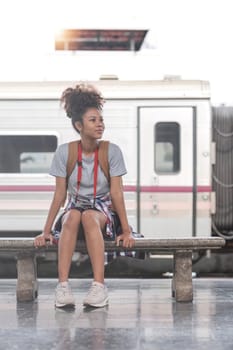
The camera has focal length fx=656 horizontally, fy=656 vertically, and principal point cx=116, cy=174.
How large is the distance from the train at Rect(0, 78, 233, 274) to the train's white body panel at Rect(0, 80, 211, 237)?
0.05 ft

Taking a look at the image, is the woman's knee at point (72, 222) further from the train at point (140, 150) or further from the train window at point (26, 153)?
the train window at point (26, 153)

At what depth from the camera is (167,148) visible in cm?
986

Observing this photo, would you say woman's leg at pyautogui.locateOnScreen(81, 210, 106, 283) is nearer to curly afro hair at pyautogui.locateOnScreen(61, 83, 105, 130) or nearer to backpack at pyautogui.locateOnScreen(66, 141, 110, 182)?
backpack at pyautogui.locateOnScreen(66, 141, 110, 182)

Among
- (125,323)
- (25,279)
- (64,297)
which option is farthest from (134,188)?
(125,323)

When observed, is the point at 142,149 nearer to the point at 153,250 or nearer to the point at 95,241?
the point at 153,250

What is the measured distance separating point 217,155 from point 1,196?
3380mm

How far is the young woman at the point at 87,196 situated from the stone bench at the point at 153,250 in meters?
0.16

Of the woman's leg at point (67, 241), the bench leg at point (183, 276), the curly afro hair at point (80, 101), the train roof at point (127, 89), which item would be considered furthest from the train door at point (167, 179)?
the woman's leg at point (67, 241)

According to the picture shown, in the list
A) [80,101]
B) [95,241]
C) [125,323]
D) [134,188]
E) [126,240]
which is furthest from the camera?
[134,188]

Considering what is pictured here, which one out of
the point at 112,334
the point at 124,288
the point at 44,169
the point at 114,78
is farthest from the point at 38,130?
the point at 112,334

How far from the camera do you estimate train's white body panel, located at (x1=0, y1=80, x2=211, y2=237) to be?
31.9 ft

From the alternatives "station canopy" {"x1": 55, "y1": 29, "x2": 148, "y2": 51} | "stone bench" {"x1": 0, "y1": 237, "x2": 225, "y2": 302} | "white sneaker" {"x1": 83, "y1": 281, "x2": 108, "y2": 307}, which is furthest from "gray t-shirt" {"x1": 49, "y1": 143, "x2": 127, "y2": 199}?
"station canopy" {"x1": 55, "y1": 29, "x2": 148, "y2": 51}

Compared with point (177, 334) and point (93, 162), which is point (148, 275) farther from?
point (177, 334)

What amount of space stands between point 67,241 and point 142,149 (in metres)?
4.68
